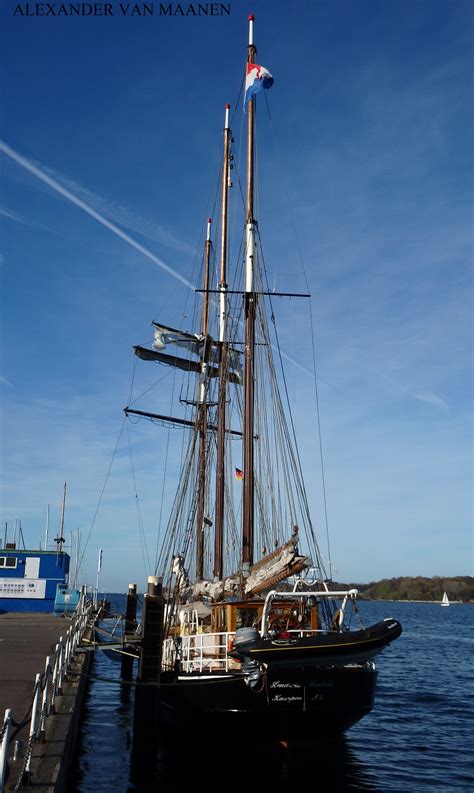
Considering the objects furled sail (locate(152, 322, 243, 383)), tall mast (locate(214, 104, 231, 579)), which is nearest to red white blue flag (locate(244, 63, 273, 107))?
tall mast (locate(214, 104, 231, 579))

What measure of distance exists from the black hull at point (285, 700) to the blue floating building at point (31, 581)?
30559mm

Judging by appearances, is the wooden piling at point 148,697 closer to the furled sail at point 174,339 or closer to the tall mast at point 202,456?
the tall mast at point 202,456

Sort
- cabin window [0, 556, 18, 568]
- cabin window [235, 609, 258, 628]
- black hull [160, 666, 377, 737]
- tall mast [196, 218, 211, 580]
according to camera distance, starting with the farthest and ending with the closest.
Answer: cabin window [0, 556, 18, 568], tall mast [196, 218, 211, 580], cabin window [235, 609, 258, 628], black hull [160, 666, 377, 737]

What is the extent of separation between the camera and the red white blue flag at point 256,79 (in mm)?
27922

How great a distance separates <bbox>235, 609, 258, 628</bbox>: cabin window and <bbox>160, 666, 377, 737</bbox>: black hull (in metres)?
2.23

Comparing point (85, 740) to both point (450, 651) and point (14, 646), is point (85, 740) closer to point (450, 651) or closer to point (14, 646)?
point (14, 646)

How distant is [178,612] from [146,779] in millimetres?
9398

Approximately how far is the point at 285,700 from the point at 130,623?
19914 mm

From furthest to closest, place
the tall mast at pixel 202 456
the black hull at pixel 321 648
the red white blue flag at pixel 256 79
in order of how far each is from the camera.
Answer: the tall mast at pixel 202 456
the red white blue flag at pixel 256 79
the black hull at pixel 321 648

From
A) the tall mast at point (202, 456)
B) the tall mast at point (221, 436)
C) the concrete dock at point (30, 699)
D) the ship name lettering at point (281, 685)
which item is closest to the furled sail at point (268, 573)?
the ship name lettering at point (281, 685)

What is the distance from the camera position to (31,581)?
46.9 metres

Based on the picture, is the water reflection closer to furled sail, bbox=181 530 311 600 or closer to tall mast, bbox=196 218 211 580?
furled sail, bbox=181 530 311 600

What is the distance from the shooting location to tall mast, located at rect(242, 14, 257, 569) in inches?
918

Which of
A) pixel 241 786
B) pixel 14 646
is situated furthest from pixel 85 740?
pixel 241 786
